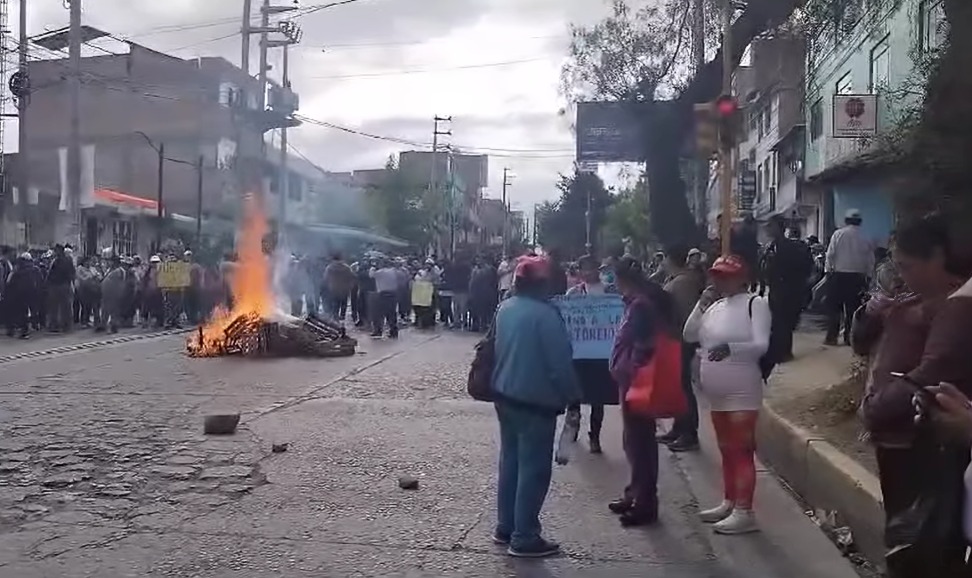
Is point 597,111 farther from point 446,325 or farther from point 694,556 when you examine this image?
point 694,556

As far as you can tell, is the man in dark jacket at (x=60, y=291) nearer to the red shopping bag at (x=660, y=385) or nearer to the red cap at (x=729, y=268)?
the red shopping bag at (x=660, y=385)

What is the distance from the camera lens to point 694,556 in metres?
6.48

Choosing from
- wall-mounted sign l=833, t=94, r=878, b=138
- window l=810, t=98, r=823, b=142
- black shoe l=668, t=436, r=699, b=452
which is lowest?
black shoe l=668, t=436, r=699, b=452

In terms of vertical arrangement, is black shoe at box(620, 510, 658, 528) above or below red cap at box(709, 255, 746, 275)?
below

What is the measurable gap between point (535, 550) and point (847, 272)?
9.53 m

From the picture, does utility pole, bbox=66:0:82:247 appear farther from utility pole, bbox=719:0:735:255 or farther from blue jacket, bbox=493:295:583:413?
blue jacket, bbox=493:295:583:413

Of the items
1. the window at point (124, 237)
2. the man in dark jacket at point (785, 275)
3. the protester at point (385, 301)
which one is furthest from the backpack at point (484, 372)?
the window at point (124, 237)

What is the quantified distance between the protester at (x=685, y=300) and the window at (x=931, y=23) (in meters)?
2.75

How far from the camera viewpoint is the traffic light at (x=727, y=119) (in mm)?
12453

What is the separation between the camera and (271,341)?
18.2m

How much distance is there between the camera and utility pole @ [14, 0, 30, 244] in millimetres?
31344

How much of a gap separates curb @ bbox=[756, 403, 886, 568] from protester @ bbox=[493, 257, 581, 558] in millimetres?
1688

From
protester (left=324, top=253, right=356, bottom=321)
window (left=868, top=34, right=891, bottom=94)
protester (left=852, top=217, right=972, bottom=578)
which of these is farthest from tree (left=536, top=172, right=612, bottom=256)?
protester (left=852, top=217, right=972, bottom=578)

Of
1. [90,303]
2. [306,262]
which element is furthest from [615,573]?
[306,262]
